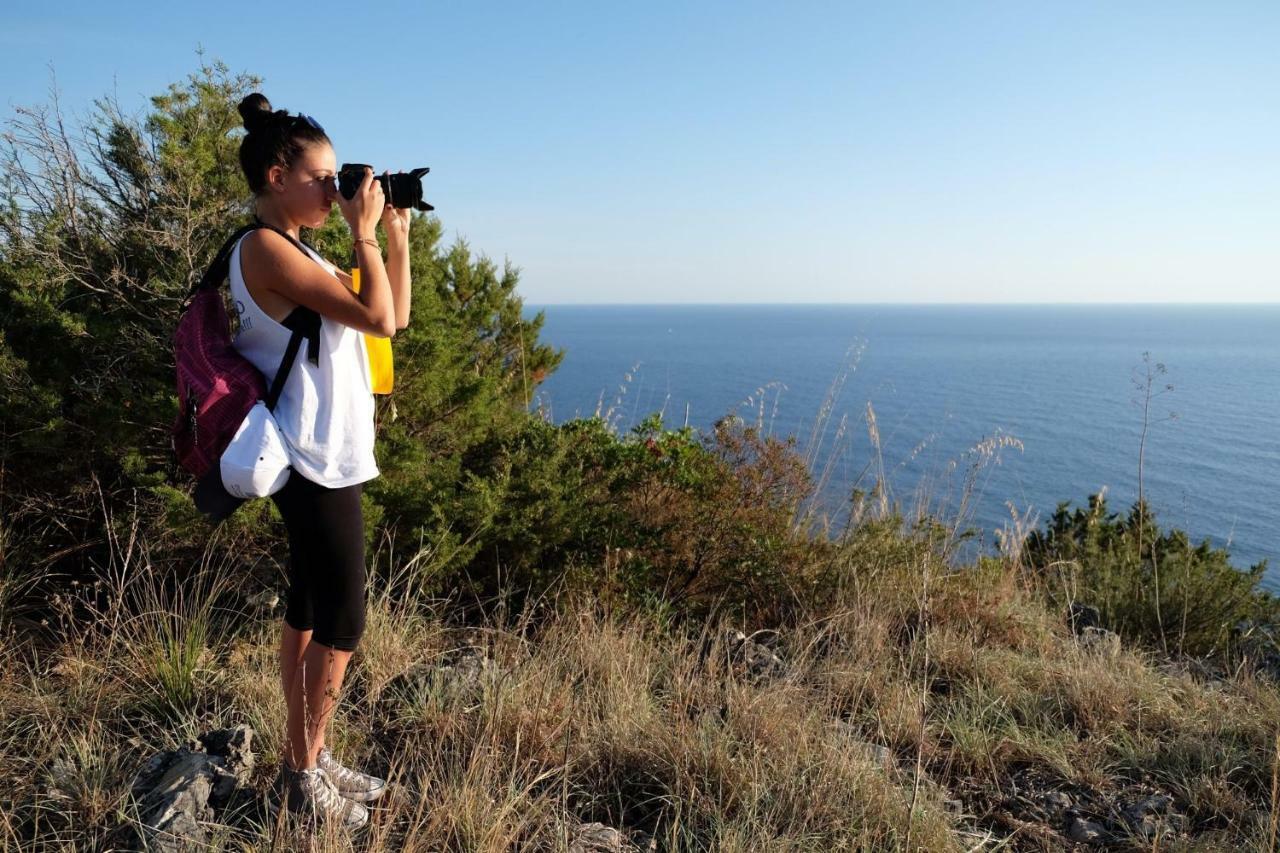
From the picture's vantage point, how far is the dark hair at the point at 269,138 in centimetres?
188

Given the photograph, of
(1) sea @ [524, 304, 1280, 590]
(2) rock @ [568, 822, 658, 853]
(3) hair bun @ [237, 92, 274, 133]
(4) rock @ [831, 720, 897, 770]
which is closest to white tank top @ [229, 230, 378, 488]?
(3) hair bun @ [237, 92, 274, 133]

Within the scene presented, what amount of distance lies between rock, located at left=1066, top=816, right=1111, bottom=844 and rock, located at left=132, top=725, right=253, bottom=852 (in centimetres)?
242

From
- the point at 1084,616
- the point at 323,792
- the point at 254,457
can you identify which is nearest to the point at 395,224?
the point at 254,457

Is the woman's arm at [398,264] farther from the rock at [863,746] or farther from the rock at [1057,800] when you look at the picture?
the rock at [1057,800]

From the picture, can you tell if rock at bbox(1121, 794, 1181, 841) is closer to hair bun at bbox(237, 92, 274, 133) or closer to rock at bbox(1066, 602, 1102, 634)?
rock at bbox(1066, 602, 1102, 634)

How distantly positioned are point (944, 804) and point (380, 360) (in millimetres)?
2142

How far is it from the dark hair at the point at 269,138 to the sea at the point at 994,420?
3398 mm

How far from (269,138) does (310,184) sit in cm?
13

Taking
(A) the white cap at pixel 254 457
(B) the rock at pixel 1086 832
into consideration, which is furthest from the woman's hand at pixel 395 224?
(B) the rock at pixel 1086 832

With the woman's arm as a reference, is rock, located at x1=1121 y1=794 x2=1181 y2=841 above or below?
below

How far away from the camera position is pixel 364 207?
1.91 m

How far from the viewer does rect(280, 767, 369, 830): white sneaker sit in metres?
1.95

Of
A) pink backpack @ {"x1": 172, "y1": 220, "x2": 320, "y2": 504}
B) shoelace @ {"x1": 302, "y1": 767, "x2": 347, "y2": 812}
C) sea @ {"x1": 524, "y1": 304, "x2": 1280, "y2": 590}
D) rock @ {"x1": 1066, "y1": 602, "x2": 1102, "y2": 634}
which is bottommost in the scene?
sea @ {"x1": 524, "y1": 304, "x2": 1280, "y2": 590}

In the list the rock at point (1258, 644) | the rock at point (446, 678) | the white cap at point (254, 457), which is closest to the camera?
the white cap at point (254, 457)
